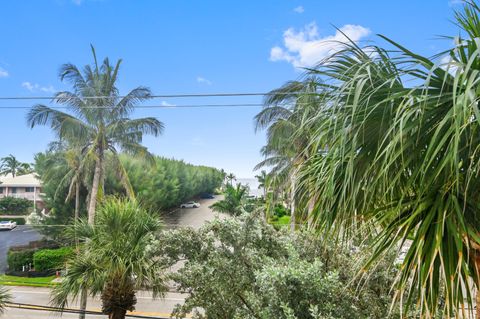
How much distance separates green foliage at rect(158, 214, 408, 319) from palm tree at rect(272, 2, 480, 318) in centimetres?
72

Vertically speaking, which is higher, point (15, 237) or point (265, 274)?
point (265, 274)

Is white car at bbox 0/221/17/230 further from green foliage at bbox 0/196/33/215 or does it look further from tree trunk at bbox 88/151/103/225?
tree trunk at bbox 88/151/103/225

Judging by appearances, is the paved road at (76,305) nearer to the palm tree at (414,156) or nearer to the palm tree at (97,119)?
the palm tree at (97,119)

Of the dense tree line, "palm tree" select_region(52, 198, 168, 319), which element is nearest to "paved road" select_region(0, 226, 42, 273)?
the dense tree line

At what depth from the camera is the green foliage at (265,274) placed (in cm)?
357

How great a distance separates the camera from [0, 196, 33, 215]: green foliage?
129 feet

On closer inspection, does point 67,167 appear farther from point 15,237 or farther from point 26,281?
point 15,237

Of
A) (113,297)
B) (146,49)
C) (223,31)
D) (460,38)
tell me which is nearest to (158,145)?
(146,49)

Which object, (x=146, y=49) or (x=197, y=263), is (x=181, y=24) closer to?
(x=146, y=49)

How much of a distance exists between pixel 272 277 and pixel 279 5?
6.39 metres

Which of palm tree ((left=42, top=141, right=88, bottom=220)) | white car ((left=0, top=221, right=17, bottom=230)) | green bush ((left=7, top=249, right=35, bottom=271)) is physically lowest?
green bush ((left=7, top=249, right=35, bottom=271))

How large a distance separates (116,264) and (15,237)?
29.6 meters

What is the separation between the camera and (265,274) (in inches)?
137

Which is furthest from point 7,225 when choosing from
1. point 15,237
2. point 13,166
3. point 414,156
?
point 414,156
